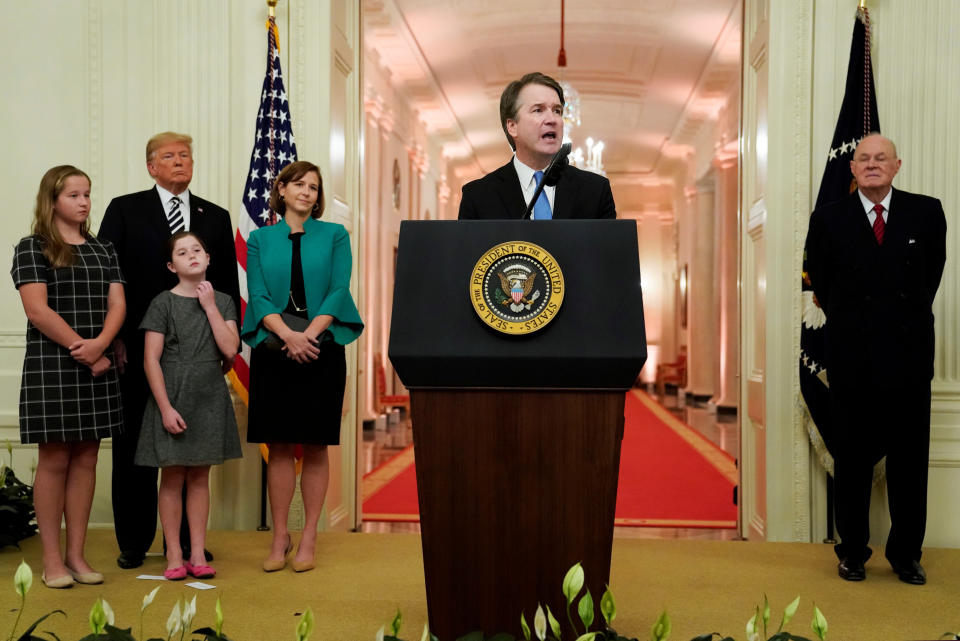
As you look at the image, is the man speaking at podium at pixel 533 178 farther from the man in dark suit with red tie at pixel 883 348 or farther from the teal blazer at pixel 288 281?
the man in dark suit with red tie at pixel 883 348

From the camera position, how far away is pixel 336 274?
11.9ft

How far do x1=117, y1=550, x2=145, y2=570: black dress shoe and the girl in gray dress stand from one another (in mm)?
235

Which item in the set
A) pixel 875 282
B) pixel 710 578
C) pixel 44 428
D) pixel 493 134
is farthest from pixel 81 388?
pixel 493 134

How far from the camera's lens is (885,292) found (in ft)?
11.7

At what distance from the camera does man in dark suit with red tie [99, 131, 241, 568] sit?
3.79 m

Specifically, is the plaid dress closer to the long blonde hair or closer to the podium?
the long blonde hair

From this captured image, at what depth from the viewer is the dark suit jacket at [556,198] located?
8.50 ft

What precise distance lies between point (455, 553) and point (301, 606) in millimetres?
1029

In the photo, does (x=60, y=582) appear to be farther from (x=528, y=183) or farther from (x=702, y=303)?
(x=702, y=303)

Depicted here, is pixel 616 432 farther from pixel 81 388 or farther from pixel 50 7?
pixel 50 7

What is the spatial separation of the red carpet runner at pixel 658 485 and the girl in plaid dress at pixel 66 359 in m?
2.38

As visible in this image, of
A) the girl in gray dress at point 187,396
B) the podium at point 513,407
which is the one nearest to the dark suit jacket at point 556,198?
the podium at point 513,407

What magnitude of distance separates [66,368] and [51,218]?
0.55 m

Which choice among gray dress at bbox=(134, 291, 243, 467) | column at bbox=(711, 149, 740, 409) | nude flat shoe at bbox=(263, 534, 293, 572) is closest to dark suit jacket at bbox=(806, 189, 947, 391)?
nude flat shoe at bbox=(263, 534, 293, 572)
